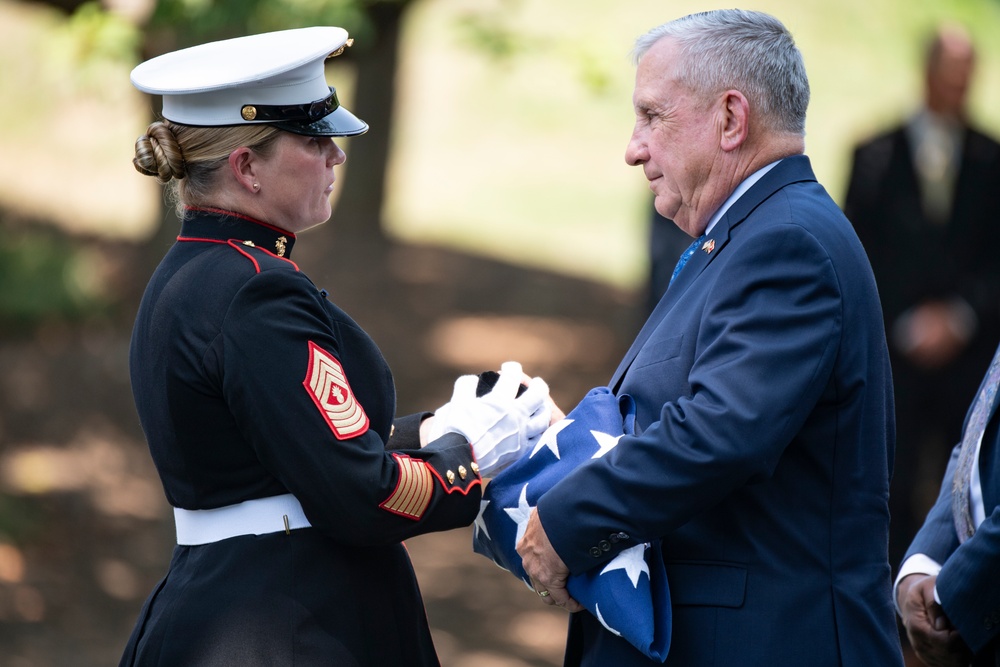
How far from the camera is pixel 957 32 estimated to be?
5480 mm

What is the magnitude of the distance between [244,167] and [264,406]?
505 mm

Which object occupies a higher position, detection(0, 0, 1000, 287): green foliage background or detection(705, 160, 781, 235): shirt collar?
detection(705, 160, 781, 235): shirt collar

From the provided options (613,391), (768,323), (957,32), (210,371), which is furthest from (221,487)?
(957,32)

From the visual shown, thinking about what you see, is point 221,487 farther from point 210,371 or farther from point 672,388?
point 672,388

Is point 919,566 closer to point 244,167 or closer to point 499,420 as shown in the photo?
point 499,420

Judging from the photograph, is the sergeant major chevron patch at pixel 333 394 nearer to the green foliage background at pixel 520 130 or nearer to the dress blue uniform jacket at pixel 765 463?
the dress blue uniform jacket at pixel 765 463

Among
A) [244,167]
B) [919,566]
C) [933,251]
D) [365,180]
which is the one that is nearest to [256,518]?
[244,167]

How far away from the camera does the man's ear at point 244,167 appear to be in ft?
7.90

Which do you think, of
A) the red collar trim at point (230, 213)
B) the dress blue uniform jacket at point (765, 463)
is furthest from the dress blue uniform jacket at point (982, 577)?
the red collar trim at point (230, 213)

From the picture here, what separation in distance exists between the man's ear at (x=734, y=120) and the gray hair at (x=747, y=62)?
0.05ft

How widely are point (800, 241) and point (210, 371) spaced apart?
1118mm

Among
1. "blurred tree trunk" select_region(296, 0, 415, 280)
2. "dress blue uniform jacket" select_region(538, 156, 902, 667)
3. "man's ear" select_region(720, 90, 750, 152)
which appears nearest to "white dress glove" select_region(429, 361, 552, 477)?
"dress blue uniform jacket" select_region(538, 156, 902, 667)

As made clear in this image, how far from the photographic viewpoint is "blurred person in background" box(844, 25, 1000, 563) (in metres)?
5.38

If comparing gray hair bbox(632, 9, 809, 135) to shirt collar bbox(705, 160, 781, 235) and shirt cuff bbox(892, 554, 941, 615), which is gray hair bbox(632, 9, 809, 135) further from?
shirt cuff bbox(892, 554, 941, 615)
